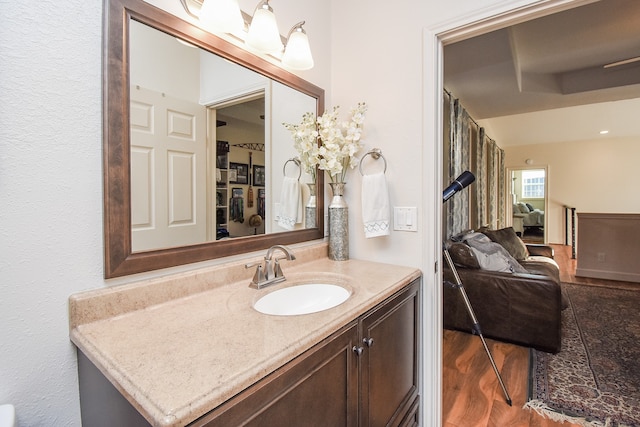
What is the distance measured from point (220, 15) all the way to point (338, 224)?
105cm

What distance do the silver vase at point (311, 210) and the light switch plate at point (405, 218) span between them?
17.5 inches

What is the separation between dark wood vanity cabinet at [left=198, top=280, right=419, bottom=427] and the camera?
2.18ft

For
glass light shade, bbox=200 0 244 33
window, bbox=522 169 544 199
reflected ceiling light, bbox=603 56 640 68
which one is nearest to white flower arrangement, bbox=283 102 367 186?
glass light shade, bbox=200 0 244 33

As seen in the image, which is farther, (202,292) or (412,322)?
(412,322)

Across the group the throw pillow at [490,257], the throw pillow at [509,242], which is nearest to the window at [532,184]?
the throw pillow at [509,242]

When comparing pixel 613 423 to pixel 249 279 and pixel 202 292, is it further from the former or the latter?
pixel 202 292

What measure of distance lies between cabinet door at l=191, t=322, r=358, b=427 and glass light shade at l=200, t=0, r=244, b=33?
112 centimetres

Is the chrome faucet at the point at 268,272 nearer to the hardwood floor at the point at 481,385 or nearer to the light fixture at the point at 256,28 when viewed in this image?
the light fixture at the point at 256,28

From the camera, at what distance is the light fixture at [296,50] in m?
1.40

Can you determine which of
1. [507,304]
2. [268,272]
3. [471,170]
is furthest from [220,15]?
[471,170]

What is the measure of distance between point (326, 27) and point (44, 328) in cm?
185

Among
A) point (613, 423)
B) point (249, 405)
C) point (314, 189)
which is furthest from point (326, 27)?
point (613, 423)

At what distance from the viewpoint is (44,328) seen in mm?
795

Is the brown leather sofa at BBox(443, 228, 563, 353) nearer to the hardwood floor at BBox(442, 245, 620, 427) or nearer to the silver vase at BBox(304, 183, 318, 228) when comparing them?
the hardwood floor at BBox(442, 245, 620, 427)
